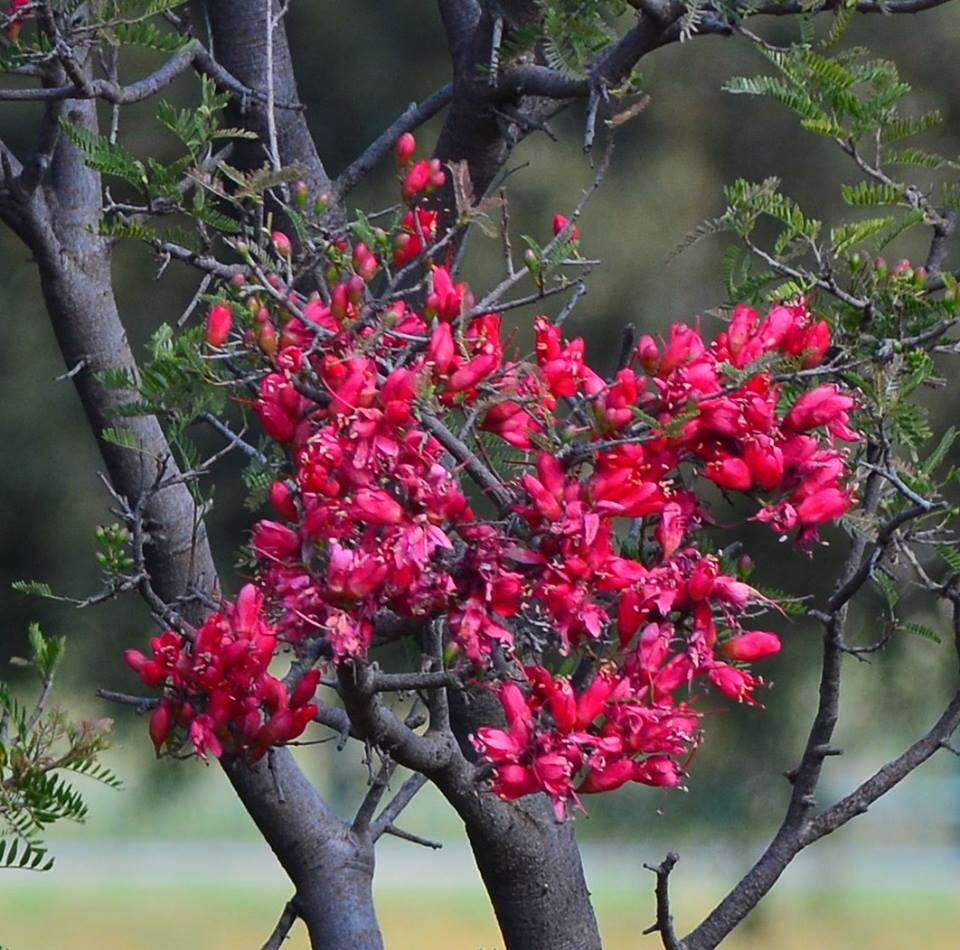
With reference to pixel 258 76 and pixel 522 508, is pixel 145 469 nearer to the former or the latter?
pixel 258 76

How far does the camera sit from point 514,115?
1158 millimetres

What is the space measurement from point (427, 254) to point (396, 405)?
182mm

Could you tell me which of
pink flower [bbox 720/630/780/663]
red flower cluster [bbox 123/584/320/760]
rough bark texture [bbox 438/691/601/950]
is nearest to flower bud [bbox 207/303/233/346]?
red flower cluster [bbox 123/584/320/760]

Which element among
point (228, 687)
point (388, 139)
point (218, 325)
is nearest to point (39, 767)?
point (228, 687)

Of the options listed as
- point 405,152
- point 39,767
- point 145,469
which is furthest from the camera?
point 145,469

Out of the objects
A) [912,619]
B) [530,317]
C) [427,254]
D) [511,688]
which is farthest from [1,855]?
[912,619]

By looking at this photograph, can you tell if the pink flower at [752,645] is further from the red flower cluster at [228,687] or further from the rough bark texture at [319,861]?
the rough bark texture at [319,861]

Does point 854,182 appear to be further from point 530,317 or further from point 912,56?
point 530,317

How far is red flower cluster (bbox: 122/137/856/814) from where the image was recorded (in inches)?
26.8

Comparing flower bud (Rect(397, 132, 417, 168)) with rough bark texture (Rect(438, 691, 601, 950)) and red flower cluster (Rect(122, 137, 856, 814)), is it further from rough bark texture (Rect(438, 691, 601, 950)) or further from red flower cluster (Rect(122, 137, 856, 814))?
rough bark texture (Rect(438, 691, 601, 950))

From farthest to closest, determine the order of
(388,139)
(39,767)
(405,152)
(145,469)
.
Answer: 1. (388,139)
2. (145,469)
3. (405,152)
4. (39,767)

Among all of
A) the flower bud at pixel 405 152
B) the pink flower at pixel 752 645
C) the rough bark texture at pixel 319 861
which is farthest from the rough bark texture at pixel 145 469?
the pink flower at pixel 752 645

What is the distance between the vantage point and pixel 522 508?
0.70 meters

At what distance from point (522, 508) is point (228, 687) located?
191mm
